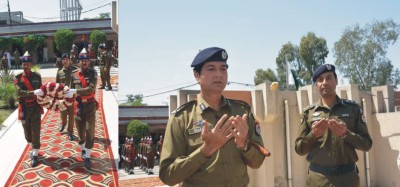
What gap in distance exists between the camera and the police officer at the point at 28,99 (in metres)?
4.64

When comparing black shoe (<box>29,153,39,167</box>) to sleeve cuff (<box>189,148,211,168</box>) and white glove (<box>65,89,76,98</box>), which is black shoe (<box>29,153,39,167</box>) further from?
sleeve cuff (<box>189,148,211,168</box>)

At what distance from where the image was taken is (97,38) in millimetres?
6789

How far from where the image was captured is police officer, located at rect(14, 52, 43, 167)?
4637 mm

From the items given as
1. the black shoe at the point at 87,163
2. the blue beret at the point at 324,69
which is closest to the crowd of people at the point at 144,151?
the black shoe at the point at 87,163

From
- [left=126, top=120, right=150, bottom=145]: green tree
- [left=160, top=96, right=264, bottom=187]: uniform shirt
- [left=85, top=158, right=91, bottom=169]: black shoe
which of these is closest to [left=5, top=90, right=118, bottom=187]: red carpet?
[left=85, top=158, right=91, bottom=169]: black shoe

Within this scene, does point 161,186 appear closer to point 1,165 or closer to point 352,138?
point 1,165

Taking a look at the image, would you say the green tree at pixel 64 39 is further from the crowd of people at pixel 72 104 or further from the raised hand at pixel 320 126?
the raised hand at pixel 320 126

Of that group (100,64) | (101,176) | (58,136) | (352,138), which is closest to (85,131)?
(58,136)

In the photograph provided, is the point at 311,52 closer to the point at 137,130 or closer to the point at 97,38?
the point at 137,130

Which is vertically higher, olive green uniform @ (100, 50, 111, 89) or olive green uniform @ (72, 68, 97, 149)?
olive green uniform @ (100, 50, 111, 89)

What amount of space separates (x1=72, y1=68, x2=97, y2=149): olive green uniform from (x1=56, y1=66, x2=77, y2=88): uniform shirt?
99 millimetres

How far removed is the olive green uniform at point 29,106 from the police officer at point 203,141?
328 centimetres

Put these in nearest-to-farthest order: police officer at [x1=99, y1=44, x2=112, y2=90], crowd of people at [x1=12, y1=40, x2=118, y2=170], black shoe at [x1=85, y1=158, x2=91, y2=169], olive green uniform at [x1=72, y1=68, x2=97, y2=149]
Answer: black shoe at [x1=85, y1=158, x2=91, y2=169] < crowd of people at [x1=12, y1=40, x2=118, y2=170] < olive green uniform at [x1=72, y1=68, x2=97, y2=149] < police officer at [x1=99, y1=44, x2=112, y2=90]

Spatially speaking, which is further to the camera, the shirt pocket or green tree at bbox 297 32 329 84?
green tree at bbox 297 32 329 84
